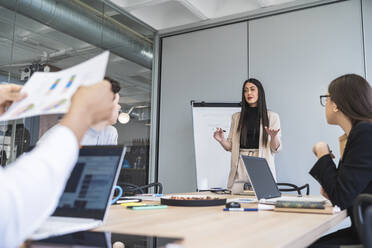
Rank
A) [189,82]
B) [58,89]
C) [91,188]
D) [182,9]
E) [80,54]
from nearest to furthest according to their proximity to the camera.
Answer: [58,89] < [91,188] < [80,54] < [182,9] < [189,82]

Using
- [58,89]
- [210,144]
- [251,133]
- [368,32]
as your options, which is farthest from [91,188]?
[368,32]

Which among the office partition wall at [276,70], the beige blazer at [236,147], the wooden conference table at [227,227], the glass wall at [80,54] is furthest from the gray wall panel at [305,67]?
the wooden conference table at [227,227]

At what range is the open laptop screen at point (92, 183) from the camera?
960 millimetres

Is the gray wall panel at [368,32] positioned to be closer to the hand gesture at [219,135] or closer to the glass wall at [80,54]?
the hand gesture at [219,135]

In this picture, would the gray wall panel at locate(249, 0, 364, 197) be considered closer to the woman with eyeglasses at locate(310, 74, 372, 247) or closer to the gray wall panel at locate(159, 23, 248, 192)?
the gray wall panel at locate(159, 23, 248, 192)

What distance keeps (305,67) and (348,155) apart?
3.28 m

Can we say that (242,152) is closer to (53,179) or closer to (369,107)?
(369,107)

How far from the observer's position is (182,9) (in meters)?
5.19

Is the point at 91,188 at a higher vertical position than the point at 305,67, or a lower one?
lower

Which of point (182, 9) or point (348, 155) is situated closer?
point (348, 155)

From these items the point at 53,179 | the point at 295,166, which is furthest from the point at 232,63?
the point at 53,179

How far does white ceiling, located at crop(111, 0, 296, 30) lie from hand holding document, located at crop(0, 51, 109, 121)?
3.97 metres

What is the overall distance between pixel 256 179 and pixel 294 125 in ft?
9.39

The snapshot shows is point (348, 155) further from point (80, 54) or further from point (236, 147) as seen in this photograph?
point (80, 54)
